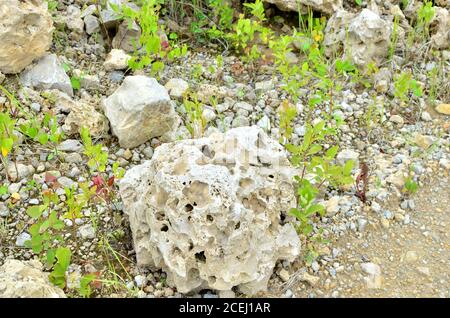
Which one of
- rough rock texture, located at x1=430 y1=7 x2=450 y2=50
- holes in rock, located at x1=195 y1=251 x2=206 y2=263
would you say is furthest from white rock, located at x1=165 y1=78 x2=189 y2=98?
rough rock texture, located at x1=430 y1=7 x2=450 y2=50

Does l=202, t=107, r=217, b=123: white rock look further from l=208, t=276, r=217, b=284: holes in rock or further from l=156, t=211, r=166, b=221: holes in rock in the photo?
l=208, t=276, r=217, b=284: holes in rock

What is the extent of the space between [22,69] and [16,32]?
31 centimetres

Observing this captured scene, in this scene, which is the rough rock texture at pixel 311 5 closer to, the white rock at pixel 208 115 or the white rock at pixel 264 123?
the white rock at pixel 264 123

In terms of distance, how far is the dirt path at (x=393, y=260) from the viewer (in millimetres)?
3500

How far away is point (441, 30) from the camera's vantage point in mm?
5242

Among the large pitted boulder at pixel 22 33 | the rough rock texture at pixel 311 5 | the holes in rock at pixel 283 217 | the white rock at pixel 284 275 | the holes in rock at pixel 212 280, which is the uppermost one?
the large pitted boulder at pixel 22 33

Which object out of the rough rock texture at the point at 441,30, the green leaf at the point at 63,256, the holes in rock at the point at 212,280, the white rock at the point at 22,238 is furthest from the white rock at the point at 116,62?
the rough rock texture at the point at 441,30

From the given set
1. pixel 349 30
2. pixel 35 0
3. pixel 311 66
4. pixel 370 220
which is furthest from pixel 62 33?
pixel 370 220

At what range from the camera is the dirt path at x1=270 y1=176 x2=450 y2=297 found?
11.5 ft

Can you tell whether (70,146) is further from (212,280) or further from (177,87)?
(212,280)

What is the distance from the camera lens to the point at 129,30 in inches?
199

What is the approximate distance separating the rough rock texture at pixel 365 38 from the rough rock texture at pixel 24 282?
10.5 feet

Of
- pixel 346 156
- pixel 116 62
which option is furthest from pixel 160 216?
pixel 116 62

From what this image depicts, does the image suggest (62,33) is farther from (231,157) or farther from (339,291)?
(339,291)
